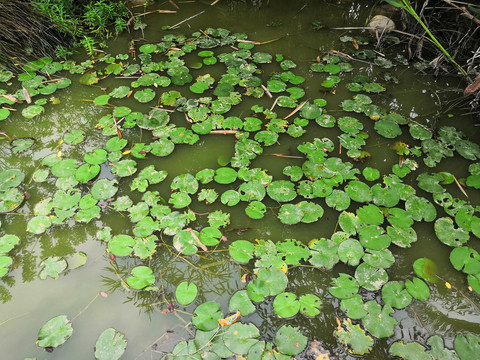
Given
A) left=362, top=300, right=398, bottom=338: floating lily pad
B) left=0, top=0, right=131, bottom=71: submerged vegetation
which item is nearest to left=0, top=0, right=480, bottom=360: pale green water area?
left=362, top=300, right=398, bottom=338: floating lily pad

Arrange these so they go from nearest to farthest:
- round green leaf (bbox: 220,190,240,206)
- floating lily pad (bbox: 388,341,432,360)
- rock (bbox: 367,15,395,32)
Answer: floating lily pad (bbox: 388,341,432,360)
round green leaf (bbox: 220,190,240,206)
rock (bbox: 367,15,395,32)

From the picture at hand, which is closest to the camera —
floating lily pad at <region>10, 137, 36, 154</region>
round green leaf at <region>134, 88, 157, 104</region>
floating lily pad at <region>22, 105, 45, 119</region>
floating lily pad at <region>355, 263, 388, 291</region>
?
floating lily pad at <region>355, 263, 388, 291</region>

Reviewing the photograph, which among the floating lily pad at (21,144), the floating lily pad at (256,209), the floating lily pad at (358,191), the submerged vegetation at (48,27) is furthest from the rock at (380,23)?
the floating lily pad at (21,144)

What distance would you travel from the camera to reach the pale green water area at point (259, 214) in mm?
1870

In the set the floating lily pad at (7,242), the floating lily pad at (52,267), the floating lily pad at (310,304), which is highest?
the floating lily pad at (7,242)

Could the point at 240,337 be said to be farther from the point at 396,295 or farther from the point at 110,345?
the point at 396,295

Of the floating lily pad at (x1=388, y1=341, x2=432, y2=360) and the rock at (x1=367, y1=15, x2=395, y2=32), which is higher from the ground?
the rock at (x1=367, y1=15, x2=395, y2=32)

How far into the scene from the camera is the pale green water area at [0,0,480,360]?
1.87 m

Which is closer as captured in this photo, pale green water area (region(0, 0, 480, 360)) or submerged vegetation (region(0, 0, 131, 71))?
pale green water area (region(0, 0, 480, 360))

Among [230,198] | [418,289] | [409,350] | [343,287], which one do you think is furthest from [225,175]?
[409,350]

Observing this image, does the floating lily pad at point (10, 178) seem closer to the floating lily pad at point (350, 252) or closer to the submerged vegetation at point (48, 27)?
the submerged vegetation at point (48, 27)

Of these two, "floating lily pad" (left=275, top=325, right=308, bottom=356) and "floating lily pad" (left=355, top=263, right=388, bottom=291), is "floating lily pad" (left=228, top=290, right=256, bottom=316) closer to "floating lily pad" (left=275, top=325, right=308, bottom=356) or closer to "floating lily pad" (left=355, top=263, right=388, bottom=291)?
"floating lily pad" (left=275, top=325, right=308, bottom=356)

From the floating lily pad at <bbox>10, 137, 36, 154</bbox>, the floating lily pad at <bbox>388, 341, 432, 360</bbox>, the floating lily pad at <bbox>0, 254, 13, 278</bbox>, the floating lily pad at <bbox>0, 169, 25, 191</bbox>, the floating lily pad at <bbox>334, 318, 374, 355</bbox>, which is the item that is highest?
the floating lily pad at <bbox>10, 137, 36, 154</bbox>

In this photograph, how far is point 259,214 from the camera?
7.54 ft
